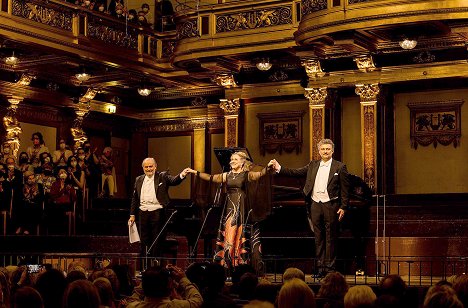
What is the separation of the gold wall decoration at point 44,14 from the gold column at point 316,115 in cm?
476

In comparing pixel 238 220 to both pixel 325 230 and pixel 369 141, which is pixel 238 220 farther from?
pixel 369 141

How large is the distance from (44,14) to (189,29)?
8.88ft

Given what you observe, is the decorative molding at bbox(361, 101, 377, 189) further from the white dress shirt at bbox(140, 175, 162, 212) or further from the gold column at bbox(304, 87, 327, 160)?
the white dress shirt at bbox(140, 175, 162, 212)

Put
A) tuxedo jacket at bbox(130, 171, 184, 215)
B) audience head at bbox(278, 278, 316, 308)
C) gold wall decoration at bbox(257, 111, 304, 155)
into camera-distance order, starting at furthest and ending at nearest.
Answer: gold wall decoration at bbox(257, 111, 304, 155) < tuxedo jacket at bbox(130, 171, 184, 215) < audience head at bbox(278, 278, 316, 308)

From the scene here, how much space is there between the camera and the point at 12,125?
18016mm

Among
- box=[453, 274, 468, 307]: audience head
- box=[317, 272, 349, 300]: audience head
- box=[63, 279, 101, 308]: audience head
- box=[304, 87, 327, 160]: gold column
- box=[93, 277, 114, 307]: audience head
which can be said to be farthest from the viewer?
box=[304, 87, 327, 160]: gold column

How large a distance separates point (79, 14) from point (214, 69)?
283 centimetres

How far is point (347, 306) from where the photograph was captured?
17.1 ft

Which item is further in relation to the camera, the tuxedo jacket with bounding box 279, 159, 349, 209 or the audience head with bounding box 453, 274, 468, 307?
the tuxedo jacket with bounding box 279, 159, 349, 209

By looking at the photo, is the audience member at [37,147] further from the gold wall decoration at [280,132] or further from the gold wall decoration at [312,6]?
the gold wall decoration at [312,6]

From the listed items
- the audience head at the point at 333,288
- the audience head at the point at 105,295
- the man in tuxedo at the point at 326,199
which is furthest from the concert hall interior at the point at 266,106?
the audience head at the point at 105,295

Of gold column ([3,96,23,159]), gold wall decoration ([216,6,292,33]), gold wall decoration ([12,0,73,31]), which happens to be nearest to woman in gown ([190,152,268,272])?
gold wall decoration ([216,6,292,33])

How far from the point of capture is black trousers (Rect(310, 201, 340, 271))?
10125mm

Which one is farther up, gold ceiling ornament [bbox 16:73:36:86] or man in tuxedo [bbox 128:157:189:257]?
gold ceiling ornament [bbox 16:73:36:86]
